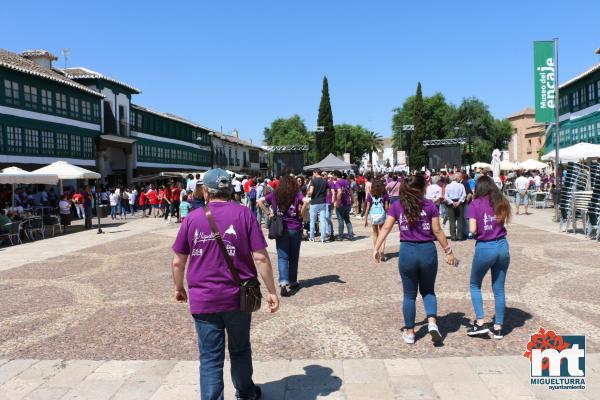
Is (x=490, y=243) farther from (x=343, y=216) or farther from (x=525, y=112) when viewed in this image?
(x=525, y=112)

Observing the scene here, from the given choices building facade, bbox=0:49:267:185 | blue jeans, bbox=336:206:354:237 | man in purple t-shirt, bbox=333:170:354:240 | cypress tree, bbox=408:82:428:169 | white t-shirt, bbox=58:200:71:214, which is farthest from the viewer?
cypress tree, bbox=408:82:428:169

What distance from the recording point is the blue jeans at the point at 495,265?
5.09 m

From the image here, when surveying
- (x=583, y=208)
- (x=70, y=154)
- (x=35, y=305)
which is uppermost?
(x=70, y=154)

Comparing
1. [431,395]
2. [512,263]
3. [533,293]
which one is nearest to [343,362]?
[431,395]

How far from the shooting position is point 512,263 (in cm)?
938

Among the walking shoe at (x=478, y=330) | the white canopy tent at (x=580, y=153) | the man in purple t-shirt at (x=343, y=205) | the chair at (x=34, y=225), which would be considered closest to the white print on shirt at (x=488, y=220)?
the walking shoe at (x=478, y=330)

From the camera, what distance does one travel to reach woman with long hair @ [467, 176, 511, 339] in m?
5.09

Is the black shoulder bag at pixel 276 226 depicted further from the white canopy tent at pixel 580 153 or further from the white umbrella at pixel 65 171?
the white canopy tent at pixel 580 153

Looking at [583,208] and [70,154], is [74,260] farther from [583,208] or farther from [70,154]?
[70,154]

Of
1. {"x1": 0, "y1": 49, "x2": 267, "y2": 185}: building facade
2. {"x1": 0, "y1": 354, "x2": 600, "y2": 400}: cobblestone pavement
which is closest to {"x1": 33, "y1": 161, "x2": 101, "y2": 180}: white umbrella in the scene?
{"x1": 0, "y1": 49, "x2": 267, "y2": 185}: building facade

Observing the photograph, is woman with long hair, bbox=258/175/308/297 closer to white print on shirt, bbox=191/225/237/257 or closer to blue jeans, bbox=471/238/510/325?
blue jeans, bbox=471/238/510/325

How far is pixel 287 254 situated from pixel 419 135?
65.8 m

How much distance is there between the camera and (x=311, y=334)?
546 cm

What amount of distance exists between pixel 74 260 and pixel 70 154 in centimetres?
2320
